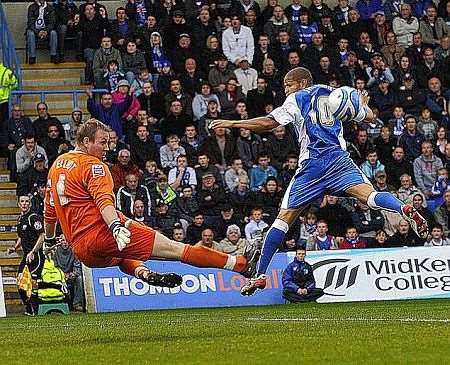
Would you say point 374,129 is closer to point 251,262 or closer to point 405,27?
point 405,27

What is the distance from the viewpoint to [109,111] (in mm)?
23781

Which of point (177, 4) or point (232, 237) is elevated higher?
point (177, 4)

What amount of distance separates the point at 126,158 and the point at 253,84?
4.05 metres

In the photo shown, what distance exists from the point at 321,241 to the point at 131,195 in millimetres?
3508

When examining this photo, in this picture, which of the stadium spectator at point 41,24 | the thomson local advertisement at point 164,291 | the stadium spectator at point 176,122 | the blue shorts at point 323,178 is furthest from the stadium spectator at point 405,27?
the blue shorts at point 323,178

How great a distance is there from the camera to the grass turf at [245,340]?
27.4ft

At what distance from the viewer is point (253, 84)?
25.3 metres

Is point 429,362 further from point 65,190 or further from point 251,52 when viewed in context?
point 251,52

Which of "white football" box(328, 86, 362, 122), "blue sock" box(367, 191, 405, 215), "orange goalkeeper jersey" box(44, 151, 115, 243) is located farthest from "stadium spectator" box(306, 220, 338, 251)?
"orange goalkeeper jersey" box(44, 151, 115, 243)

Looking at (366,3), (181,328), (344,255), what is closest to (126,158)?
(344,255)

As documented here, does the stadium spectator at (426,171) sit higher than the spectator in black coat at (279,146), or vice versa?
the spectator in black coat at (279,146)

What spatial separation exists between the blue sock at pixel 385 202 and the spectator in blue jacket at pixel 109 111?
1074 centimetres

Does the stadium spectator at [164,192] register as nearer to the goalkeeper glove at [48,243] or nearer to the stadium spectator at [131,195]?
the stadium spectator at [131,195]

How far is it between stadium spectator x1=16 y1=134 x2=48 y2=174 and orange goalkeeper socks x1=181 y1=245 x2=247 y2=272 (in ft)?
38.6
